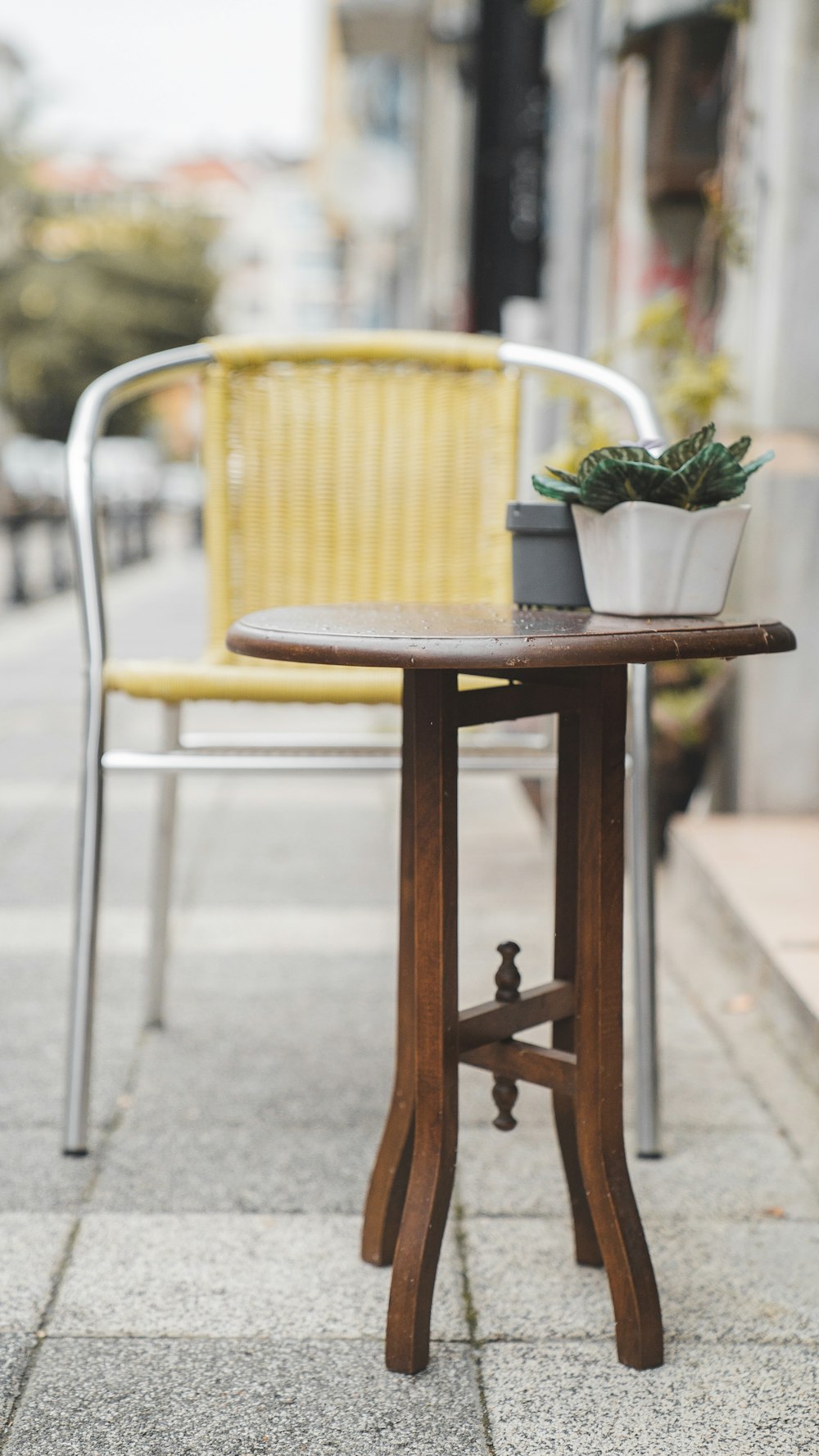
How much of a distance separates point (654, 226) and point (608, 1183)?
3328 millimetres

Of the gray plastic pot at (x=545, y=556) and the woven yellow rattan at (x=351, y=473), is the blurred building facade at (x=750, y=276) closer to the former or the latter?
the woven yellow rattan at (x=351, y=473)

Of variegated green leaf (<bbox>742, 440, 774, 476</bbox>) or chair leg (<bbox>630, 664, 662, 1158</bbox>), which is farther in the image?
chair leg (<bbox>630, 664, 662, 1158</bbox>)

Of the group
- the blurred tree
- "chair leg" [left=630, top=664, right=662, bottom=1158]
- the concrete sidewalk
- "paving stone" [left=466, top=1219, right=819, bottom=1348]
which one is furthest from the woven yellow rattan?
the blurred tree

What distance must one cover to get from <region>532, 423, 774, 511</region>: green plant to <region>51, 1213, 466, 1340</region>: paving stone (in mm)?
912

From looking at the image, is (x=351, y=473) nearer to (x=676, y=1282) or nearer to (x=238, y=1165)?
(x=238, y=1165)

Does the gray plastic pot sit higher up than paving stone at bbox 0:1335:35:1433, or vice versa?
the gray plastic pot

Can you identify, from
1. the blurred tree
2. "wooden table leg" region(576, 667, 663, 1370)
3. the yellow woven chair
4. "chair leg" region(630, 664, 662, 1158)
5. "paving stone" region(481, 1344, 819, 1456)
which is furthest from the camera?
the blurred tree

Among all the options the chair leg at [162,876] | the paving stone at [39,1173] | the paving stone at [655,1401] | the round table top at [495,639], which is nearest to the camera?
the round table top at [495,639]

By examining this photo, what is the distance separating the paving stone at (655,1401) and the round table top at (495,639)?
73cm

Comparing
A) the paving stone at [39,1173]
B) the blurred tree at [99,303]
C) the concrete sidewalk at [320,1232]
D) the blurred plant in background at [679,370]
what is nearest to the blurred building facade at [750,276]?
the blurred plant in background at [679,370]

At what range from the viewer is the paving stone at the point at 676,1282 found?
164 centimetres

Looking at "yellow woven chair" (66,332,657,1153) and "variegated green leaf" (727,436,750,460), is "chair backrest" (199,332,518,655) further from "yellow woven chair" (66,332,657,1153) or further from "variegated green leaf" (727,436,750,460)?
"variegated green leaf" (727,436,750,460)

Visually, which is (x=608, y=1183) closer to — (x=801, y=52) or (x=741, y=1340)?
(x=741, y=1340)

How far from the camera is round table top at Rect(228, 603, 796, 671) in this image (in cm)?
133
